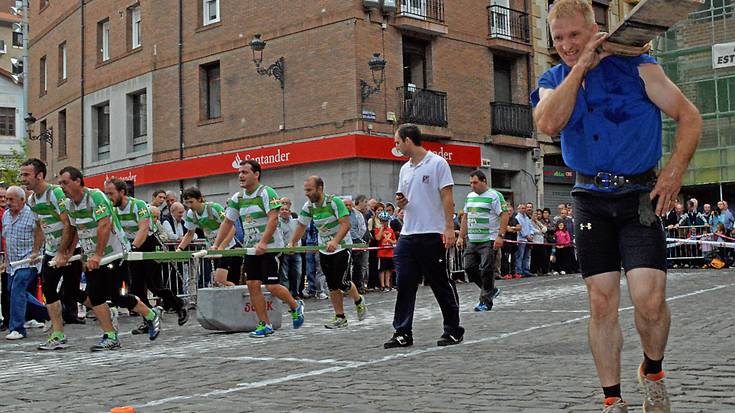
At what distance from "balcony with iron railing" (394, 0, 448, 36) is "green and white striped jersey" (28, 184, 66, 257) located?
1927 centimetres

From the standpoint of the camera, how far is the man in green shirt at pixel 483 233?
13.2 m

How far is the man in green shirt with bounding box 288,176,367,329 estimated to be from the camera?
11328mm

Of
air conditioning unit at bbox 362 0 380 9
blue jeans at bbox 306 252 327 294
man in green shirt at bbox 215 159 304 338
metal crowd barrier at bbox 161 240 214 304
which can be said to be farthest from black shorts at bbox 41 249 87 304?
air conditioning unit at bbox 362 0 380 9

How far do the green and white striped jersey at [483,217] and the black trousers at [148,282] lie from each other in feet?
13.5

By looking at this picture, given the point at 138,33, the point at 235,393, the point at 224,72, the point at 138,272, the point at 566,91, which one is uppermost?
the point at 138,33

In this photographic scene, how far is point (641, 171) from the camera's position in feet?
15.1

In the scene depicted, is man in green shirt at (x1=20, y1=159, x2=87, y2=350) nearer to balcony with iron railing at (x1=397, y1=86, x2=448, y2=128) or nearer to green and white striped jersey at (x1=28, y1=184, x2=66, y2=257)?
green and white striped jersey at (x1=28, y1=184, x2=66, y2=257)

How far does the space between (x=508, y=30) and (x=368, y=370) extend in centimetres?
2689

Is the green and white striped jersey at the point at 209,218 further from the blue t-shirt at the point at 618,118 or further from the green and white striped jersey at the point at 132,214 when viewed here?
the blue t-shirt at the point at 618,118

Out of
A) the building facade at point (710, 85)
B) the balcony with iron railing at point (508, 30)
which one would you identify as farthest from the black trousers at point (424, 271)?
the building facade at point (710, 85)

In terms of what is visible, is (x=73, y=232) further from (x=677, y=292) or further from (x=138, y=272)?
(x=677, y=292)

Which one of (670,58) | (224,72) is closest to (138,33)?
(224,72)

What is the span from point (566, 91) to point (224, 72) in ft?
88.8

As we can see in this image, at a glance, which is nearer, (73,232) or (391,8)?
(73,232)
